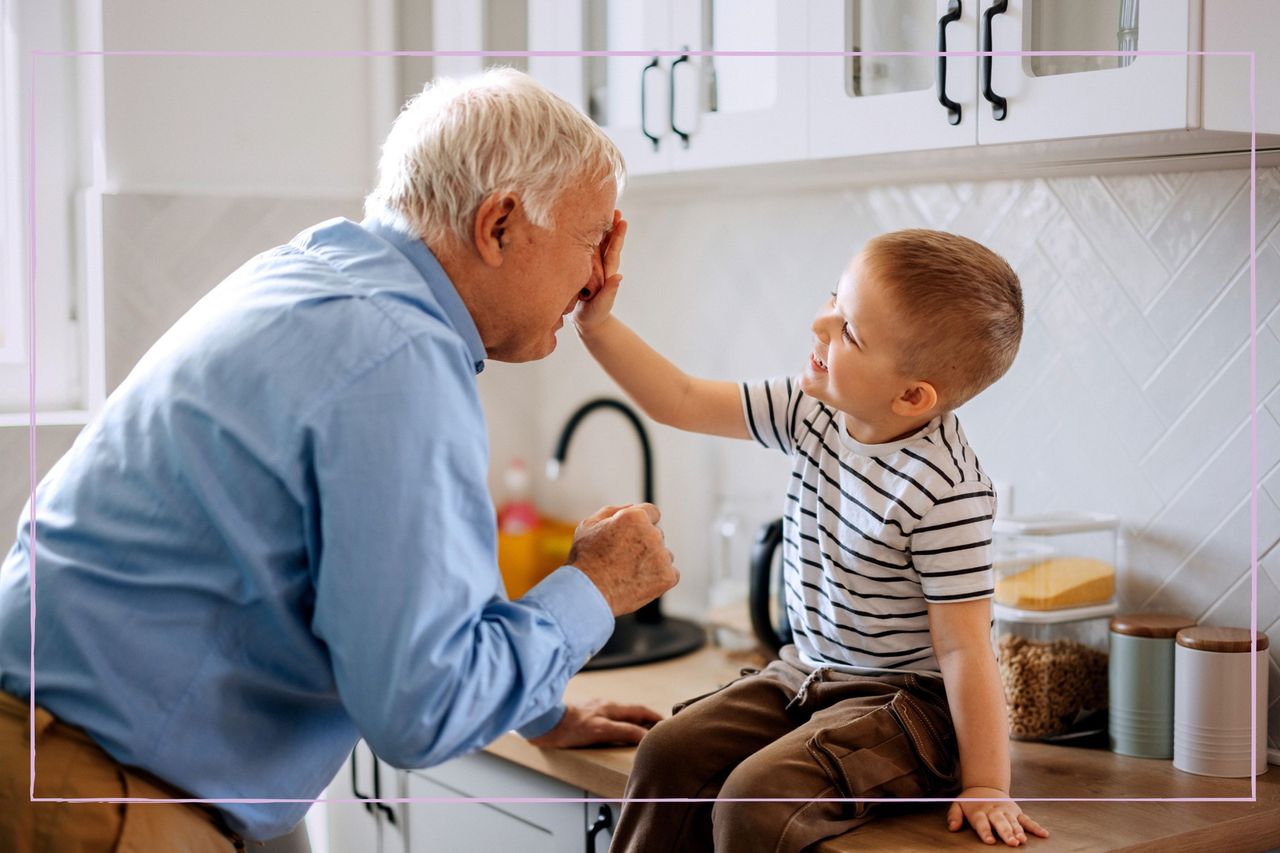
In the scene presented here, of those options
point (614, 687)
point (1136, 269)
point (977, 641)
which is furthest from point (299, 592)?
point (1136, 269)

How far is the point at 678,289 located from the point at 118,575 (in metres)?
0.97

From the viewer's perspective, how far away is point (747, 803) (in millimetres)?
1071

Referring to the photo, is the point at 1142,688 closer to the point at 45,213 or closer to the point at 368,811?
the point at 368,811

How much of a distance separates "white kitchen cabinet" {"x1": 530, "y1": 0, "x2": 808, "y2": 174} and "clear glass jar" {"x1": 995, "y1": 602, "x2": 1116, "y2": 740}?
524 mm

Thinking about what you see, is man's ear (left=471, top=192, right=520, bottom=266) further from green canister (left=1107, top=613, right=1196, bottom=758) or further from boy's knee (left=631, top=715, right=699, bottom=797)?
green canister (left=1107, top=613, right=1196, bottom=758)

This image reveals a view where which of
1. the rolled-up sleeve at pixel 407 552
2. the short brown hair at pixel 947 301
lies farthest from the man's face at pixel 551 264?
the short brown hair at pixel 947 301

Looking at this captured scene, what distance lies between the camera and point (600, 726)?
1.33 m

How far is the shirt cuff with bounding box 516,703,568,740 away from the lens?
4.37 feet

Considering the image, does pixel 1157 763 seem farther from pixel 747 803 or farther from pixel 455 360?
pixel 455 360

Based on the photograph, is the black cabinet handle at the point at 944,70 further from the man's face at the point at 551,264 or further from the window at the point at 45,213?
the window at the point at 45,213

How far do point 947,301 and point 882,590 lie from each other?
0.79 ft

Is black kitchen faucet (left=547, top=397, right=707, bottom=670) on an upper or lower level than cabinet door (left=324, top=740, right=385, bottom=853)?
upper

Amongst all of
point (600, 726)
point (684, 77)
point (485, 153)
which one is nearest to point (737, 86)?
point (684, 77)

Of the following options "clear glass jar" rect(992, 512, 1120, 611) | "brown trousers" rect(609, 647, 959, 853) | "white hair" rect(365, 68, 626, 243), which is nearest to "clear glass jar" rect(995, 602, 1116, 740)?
"clear glass jar" rect(992, 512, 1120, 611)
